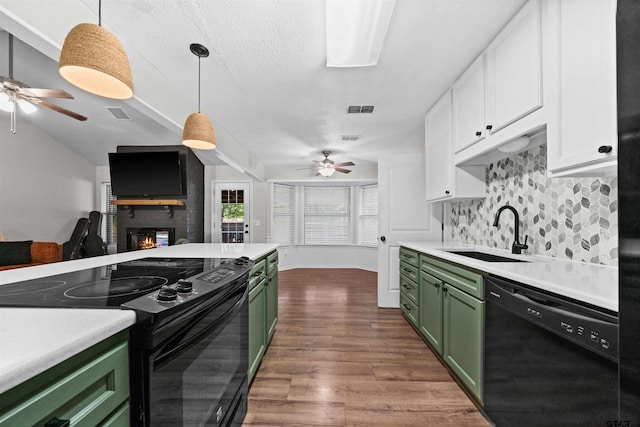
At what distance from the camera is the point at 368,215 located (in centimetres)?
678

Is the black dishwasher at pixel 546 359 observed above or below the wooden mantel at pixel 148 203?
below

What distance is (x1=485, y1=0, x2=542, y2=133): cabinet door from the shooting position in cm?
154

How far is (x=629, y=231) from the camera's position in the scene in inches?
19.5

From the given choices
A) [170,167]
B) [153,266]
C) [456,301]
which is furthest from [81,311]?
[170,167]

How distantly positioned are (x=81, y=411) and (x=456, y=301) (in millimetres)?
1969

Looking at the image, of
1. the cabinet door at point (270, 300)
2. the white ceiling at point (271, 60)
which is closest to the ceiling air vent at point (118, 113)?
the white ceiling at point (271, 60)

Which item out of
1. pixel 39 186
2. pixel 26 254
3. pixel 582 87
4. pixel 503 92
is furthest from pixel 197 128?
pixel 39 186

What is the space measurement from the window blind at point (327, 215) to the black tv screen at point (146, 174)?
2993mm

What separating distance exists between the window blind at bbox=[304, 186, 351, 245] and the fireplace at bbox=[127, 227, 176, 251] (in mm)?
3048

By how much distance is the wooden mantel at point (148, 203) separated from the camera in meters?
5.21

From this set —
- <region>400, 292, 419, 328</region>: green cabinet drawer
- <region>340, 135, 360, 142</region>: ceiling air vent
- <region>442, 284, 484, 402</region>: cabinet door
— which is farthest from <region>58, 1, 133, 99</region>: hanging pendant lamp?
<region>340, 135, 360, 142</region>: ceiling air vent

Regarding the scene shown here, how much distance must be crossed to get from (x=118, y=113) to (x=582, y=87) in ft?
18.9

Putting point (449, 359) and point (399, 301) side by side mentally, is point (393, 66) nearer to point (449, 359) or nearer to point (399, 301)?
point (449, 359)

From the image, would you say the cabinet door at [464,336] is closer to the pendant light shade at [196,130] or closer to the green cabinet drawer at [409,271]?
the green cabinet drawer at [409,271]
